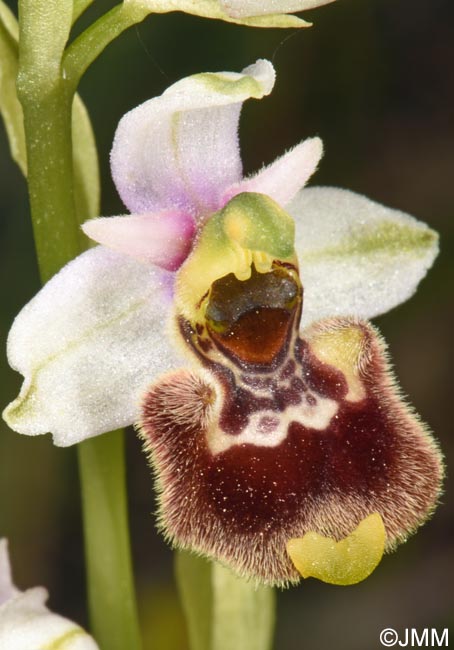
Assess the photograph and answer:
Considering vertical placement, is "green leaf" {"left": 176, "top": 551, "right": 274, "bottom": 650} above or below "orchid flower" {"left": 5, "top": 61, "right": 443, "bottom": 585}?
below

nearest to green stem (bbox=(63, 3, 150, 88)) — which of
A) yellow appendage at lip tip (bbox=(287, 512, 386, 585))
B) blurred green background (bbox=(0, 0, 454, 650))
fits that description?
yellow appendage at lip tip (bbox=(287, 512, 386, 585))

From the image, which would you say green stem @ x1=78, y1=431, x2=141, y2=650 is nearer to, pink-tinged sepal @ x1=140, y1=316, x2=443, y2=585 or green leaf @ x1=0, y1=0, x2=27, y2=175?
pink-tinged sepal @ x1=140, y1=316, x2=443, y2=585

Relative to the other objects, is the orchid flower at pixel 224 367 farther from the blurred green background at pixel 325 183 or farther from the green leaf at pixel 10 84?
the blurred green background at pixel 325 183

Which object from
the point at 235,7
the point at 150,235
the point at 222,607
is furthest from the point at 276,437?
the point at 235,7

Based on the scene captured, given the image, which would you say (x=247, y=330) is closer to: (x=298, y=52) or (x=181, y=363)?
(x=181, y=363)

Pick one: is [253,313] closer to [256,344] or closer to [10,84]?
[256,344]

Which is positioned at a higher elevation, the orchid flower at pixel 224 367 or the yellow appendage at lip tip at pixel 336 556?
the orchid flower at pixel 224 367

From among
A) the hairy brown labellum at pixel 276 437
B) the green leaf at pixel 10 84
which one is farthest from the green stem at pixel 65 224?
the hairy brown labellum at pixel 276 437
